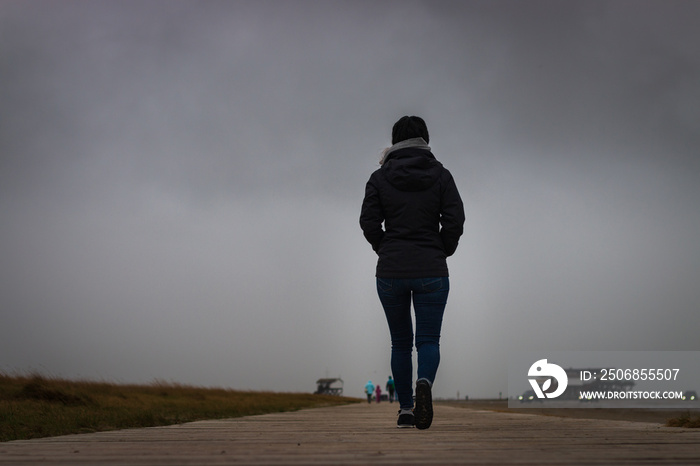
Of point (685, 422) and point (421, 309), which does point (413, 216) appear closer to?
point (421, 309)

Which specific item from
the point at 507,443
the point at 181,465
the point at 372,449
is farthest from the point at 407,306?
the point at 181,465

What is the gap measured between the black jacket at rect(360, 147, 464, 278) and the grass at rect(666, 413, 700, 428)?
1929 millimetres

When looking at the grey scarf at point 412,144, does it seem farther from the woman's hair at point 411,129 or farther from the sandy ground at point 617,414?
the sandy ground at point 617,414

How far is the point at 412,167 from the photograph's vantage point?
190 inches

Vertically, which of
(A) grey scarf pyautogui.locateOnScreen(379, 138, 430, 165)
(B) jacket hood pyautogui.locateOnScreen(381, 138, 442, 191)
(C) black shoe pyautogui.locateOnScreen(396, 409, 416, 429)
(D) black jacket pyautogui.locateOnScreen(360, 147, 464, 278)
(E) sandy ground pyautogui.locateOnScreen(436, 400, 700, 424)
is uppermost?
(A) grey scarf pyautogui.locateOnScreen(379, 138, 430, 165)

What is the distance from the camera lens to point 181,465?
214 centimetres

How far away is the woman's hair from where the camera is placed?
504 centimetres

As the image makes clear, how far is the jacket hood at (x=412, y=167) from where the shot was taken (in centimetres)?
477

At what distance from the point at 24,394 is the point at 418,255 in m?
12.3

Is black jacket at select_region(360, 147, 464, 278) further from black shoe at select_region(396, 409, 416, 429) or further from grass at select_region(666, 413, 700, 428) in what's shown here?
grass at select_region(666, 413, 700, 428)

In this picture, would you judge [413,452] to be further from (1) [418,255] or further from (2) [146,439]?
(1) [418,255]

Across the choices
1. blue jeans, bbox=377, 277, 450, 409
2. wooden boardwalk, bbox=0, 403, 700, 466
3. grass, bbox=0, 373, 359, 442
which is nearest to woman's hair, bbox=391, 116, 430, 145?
blue jeans, bbox=377, 277, 450, 409

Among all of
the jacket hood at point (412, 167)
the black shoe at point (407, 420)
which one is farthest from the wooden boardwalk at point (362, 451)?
the jacket hood at point (412, 167)

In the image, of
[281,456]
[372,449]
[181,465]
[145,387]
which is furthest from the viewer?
[145,387]
